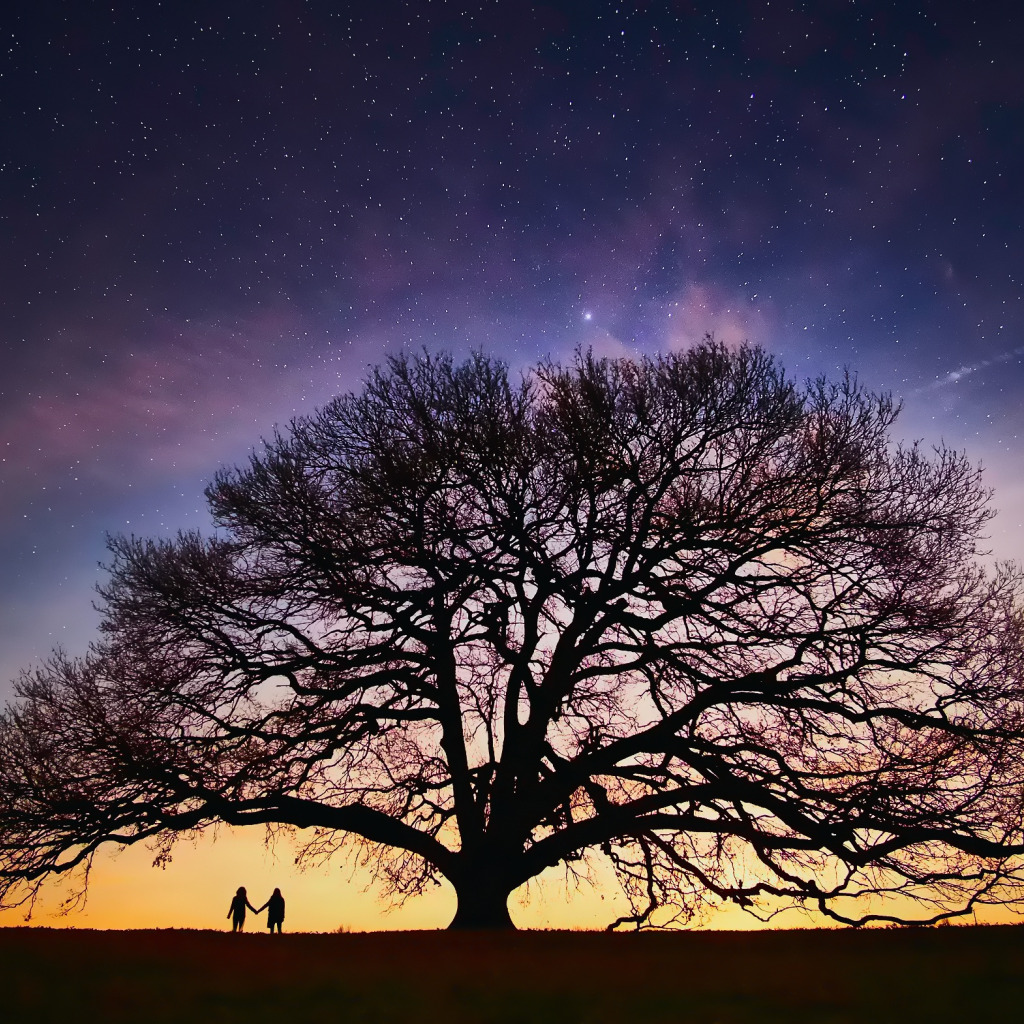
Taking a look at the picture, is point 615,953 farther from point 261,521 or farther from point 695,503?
point 261,521

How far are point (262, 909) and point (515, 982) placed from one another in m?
→ 12.3

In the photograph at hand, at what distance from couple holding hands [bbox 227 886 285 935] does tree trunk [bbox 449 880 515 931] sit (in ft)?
16.6

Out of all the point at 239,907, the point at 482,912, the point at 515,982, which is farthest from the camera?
the point at 239,907

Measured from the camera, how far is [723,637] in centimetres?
1359

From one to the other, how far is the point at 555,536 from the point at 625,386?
2751 mm

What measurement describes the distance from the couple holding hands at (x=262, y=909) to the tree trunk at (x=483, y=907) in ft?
16.6

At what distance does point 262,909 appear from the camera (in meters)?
17.0

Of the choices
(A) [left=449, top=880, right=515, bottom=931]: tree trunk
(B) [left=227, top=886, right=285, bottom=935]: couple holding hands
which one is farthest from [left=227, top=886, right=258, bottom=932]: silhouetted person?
(A) [left=449, top=880, right=515, bottom=931]: tree trunk

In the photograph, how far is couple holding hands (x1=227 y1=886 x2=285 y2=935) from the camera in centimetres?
1675

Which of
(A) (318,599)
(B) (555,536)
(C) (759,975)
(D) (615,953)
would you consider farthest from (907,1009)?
(A) (318,599)

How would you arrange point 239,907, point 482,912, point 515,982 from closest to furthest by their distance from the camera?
point 515,982, point 482,912, point 239,907

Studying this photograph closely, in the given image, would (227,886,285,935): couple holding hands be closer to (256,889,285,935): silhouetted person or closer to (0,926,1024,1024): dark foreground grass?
(256,889,285,935): silhouetted person

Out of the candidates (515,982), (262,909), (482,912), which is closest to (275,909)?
(262,909)

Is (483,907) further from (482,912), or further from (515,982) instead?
(515,982)
